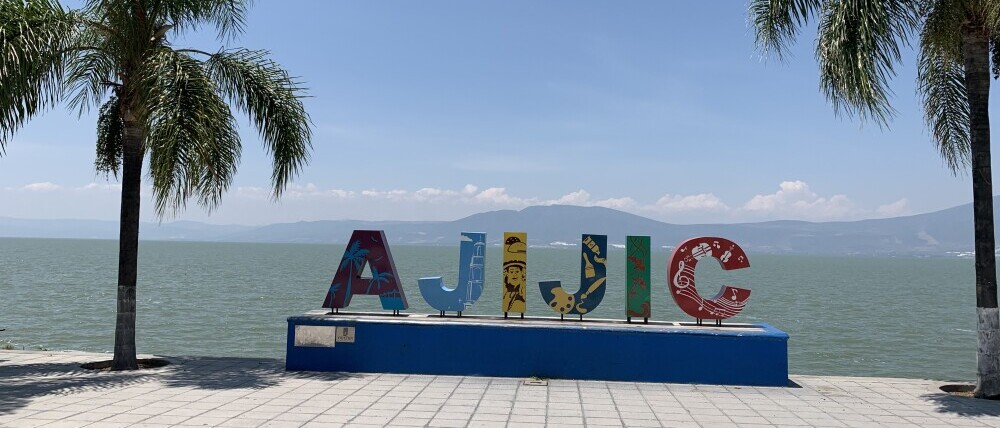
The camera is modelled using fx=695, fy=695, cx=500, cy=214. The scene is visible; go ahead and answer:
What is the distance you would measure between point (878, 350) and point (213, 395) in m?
23.5

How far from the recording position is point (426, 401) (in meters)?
10.8

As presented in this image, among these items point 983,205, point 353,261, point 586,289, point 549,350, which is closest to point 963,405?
point 983,205

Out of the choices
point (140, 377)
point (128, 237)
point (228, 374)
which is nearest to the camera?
point (140, 377)

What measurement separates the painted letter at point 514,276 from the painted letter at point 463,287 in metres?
0.51

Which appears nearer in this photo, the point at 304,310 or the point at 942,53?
the point at 942,53

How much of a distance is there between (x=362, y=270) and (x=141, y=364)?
15.5 feet

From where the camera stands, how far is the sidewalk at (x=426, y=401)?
31.2ft

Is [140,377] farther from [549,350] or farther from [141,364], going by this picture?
[549,350]

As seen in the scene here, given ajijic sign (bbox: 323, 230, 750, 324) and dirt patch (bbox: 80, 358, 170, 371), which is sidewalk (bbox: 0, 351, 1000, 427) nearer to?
dirt patch (bbox: 80, 358, 170, 371)

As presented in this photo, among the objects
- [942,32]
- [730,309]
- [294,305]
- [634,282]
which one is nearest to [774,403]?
[730,309]

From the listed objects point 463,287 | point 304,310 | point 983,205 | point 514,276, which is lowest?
point 304,310

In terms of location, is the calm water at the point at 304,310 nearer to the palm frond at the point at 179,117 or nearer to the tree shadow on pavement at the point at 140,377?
the tree shadow on pavement at the point at 140,377

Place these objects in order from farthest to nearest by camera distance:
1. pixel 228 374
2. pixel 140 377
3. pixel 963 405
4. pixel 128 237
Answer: pixel 128 237 < pixel 228 374 < pixel 140 377 < pixel 963 405

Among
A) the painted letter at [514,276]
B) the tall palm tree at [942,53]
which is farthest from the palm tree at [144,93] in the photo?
the tall palm tree at [942,53]
